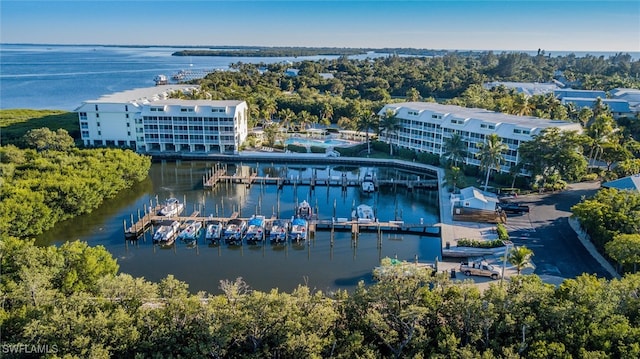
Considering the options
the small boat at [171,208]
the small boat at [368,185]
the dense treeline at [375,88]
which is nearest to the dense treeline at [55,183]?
the small boat at [171,208]

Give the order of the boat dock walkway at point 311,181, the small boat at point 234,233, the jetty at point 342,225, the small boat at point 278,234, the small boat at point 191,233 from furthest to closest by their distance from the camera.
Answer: the boat dock walkway at point 311,181 → the jetty at point 342,225 → the small boat at point 191,233 → the small boat at point 278,234 → the small boat at point 234,233

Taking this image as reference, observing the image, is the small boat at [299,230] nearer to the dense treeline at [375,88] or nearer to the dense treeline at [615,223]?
the dense treeline at [615,223]

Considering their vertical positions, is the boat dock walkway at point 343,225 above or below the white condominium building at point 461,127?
below

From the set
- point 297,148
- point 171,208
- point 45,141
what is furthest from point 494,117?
point 45,141

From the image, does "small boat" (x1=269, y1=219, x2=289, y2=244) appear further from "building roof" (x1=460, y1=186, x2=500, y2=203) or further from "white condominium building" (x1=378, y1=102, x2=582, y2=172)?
"white condominium building" (x1=378, y1=102, x2=582, y2=172)

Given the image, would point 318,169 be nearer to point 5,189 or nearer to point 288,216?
point 288,216

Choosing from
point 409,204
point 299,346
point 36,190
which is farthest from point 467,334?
point 36,190
